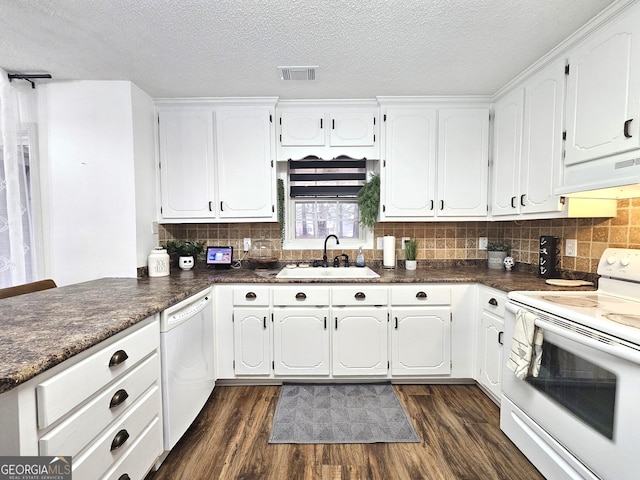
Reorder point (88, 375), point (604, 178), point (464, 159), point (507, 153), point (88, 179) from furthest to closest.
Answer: point (464, 159) → point (507, 153) → point (88, 179) → point (604, 178) → point (88, 375)

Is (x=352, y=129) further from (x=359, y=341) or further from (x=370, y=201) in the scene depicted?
(x=359, y=341)

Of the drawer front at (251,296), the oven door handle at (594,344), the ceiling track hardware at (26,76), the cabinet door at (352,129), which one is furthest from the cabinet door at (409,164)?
the ceiling track hardware at (26,76)

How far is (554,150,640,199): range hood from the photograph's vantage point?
1.32 m

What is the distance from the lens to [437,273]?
244 cm

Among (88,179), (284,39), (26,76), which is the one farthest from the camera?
(88,179)

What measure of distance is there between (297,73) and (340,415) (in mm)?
2397

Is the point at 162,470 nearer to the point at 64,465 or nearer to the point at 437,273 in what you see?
the point at 64,465

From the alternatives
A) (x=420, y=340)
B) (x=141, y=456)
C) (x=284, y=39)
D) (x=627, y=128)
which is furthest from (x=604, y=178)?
(x=141, y=456)

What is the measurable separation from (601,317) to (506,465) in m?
1.00

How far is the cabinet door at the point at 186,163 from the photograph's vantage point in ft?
8.25

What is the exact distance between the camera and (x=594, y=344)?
1.13 metres

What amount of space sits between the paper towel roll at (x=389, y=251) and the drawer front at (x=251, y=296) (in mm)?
1117

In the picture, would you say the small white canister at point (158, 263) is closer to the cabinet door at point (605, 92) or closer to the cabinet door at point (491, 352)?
the cabinet door at point (491, 352)

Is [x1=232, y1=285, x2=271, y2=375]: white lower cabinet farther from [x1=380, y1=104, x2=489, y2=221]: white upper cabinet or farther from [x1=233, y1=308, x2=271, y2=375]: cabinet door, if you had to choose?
[x1=380, y1=104, x2=489, y2=221]: white upper cabinet
